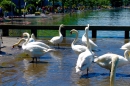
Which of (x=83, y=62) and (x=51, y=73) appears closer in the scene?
(x=83, y=62)

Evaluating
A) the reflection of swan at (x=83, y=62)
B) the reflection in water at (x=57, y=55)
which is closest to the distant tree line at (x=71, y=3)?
the reflection in water at (x=57, y=55)

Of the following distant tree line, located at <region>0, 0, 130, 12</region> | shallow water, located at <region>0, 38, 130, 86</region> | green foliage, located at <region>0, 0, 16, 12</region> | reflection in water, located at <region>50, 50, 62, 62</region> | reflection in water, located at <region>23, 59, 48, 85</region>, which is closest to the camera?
shallow water, located at <region>0, 38, 130, 86</region>

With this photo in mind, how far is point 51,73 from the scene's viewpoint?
1059cm

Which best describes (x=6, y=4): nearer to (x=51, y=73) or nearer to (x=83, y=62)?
(x=51, y=73)

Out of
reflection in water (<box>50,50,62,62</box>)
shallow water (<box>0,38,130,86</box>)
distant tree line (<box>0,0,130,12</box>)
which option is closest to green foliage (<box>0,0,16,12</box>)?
distant tree line (<box>0,0,130,12</box>)

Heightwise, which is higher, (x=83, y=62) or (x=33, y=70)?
(x=83, y=62)

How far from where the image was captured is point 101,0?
15875cm

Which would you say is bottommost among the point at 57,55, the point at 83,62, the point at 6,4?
the point at 57,55

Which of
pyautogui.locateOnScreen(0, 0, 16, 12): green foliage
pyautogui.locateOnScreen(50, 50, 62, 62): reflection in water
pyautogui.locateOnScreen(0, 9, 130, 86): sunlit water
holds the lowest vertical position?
pyautogui.locateOnScreen(50, 50, 62, 62): reflection in water

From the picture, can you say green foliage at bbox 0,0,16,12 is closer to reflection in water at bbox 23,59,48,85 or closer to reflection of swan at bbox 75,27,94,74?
reflection in water at bbox 23,59,48,85

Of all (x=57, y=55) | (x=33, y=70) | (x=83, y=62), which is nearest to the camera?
(x=83, y=62)

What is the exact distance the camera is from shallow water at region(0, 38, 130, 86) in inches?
374

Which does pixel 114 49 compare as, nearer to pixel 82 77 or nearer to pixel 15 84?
pixel 82 77

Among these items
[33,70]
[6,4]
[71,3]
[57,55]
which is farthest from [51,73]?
[71,3]
